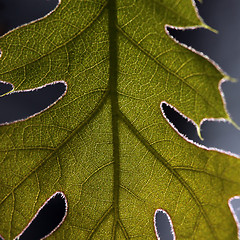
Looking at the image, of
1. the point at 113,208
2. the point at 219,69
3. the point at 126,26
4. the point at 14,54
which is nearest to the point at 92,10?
the point at 126,26

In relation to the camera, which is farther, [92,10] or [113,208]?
[113,208]

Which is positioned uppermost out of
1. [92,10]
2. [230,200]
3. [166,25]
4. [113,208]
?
[92,10]

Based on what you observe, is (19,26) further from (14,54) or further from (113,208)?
(113,208)

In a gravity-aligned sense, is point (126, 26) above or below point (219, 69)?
above

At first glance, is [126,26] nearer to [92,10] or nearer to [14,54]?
[92,10]
